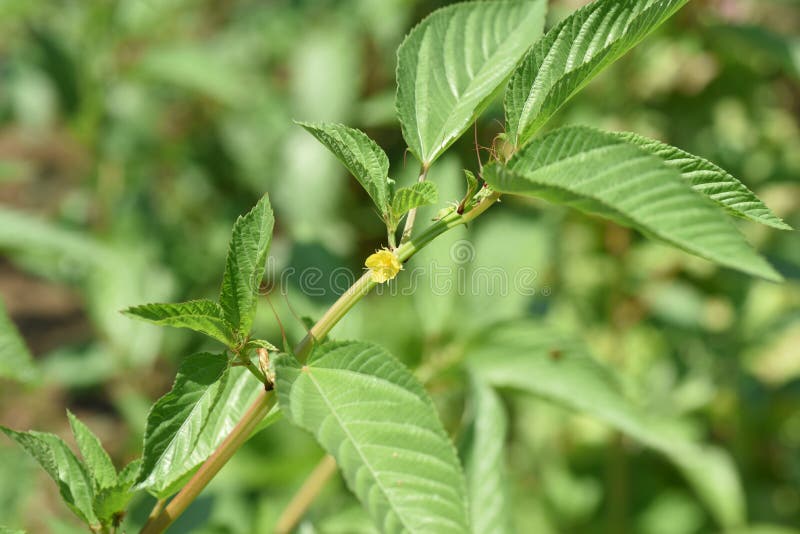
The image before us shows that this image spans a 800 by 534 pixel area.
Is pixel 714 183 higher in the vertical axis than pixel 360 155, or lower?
lower

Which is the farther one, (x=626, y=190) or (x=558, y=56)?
(x=558, y=56)

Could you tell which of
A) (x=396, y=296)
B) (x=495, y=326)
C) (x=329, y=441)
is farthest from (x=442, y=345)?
(x=329, y=441)

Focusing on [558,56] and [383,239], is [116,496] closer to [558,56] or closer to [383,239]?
[558,56]

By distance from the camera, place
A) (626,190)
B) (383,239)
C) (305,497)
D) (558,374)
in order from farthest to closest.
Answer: (383,239) < (558,374) < (305,497) < (626,190)

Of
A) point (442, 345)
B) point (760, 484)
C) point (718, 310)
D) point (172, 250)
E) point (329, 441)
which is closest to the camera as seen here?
point (329, 441)

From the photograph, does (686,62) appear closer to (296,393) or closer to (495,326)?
(495,326)

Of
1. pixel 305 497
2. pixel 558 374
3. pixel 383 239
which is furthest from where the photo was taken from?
pixel 383 239

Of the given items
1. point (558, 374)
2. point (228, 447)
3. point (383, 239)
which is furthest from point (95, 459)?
point (383, 239)
